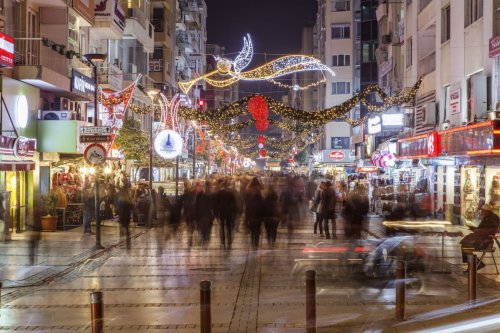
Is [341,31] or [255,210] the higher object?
[341,31]

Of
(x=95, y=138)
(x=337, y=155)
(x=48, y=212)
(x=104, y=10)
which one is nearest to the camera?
(x=95, y=138)

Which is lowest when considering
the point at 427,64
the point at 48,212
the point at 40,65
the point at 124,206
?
the point at 48,212

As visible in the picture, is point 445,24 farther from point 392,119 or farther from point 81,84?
point 81,84

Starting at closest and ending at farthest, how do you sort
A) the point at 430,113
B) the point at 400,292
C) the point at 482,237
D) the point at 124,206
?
1. the point at 400,292
2. the point at 482,237
3. the point at 124,206
4. the point at 430,113

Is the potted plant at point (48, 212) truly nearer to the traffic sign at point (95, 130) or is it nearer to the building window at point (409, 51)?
the traffic sign at point (95, 130)

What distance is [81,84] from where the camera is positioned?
94.3ft

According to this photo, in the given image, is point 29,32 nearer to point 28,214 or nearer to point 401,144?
point 28,214

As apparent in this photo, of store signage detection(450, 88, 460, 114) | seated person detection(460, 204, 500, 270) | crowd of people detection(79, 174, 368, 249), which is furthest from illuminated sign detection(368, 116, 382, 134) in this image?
seated person detection(460, 204, 500, 270)

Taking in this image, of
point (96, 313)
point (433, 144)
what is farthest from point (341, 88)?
point (96, 313)

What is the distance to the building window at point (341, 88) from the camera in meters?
83.1

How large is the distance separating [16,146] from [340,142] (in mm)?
65375

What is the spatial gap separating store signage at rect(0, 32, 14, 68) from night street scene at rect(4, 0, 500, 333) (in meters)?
0.07

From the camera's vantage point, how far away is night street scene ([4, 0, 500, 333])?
1155 cm

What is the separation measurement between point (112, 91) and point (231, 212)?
58.6 feet
